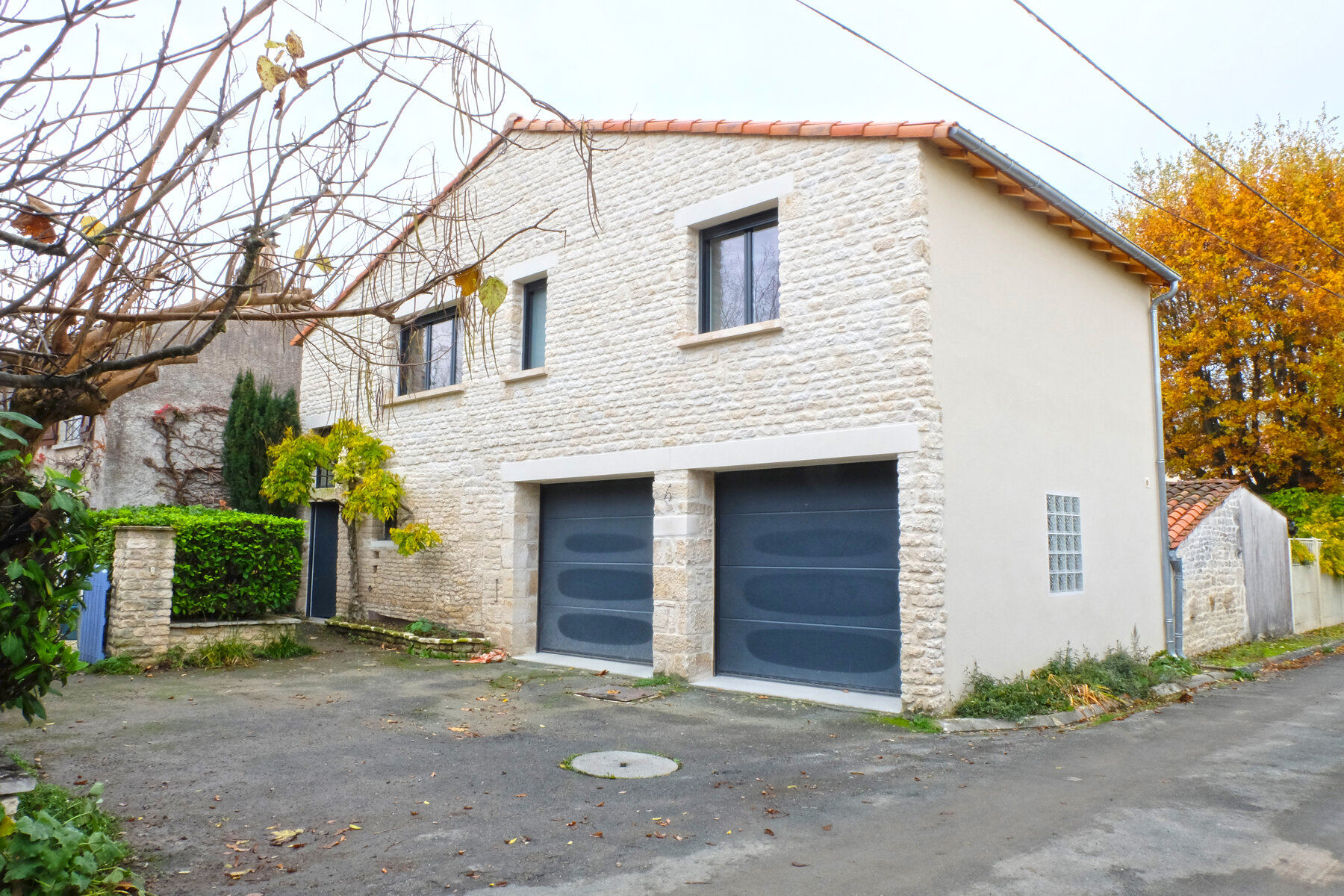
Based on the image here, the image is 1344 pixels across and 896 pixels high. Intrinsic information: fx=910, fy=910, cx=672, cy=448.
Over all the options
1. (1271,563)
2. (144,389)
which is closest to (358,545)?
(144,389)

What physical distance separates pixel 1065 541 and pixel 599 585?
519cm

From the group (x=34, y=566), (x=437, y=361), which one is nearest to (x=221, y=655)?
(x=437, y=361)

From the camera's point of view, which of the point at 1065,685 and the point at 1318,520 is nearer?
the point at 1065,685

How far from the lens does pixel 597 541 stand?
1091 centimetres

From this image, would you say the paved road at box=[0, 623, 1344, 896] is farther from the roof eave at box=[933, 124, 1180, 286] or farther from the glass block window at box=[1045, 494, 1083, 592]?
the roof eave at box=[933, 124, 1180, 286]

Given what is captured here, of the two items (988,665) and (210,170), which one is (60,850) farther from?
(988,665)

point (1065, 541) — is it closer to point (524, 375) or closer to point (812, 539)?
point (812, 539)

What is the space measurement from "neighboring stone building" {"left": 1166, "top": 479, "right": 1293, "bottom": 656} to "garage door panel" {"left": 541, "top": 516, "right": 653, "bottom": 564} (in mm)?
→ 6753

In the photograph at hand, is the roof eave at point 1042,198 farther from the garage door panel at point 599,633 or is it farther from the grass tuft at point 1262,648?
the garage door panel at point 599,633

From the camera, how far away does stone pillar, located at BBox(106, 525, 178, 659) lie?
9.98m

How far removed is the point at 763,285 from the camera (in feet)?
30.8

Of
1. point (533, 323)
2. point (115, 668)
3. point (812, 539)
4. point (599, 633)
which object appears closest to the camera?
point (812, 539)

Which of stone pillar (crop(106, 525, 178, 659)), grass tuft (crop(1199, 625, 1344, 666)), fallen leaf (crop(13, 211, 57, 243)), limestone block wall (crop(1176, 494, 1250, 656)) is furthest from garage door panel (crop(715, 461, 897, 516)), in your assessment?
fallen leaf (crop(13, 211, 57, 243))

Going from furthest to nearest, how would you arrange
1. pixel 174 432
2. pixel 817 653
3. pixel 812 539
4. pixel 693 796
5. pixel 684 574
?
pixel 174 432 < pixel 684 574 < pixel 812 539 < pixel 817 653 < pixel 693 796
